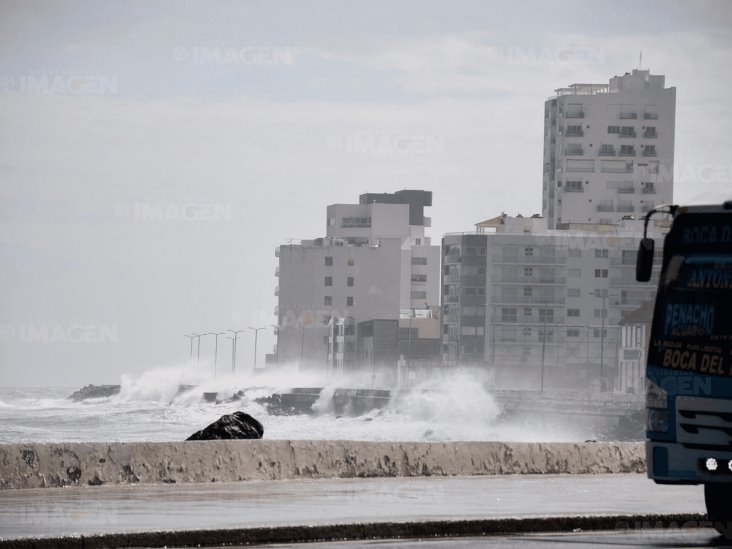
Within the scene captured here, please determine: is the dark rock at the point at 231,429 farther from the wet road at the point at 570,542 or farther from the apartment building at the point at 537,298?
the apartment building at the point at 537,298

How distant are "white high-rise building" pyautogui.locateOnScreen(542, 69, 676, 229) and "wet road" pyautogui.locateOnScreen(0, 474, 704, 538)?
555 feet

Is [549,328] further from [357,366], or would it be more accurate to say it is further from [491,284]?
[357,366]

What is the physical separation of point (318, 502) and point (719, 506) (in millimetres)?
3617

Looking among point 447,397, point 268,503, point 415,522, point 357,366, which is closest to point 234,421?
point 268,503

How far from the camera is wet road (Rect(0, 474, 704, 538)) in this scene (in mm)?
12070

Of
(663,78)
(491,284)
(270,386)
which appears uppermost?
(663,78)

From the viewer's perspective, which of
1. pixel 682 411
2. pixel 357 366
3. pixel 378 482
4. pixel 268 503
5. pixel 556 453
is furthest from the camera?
pixel 357 366

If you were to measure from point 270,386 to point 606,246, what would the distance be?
153 feet

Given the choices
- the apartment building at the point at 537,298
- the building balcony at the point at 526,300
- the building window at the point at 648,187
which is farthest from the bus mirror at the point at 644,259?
the building window at the point at 648,187

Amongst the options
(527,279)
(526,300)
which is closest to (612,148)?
(527,279)

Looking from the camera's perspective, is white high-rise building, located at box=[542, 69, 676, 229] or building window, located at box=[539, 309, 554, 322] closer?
building window, located at box=[539, 309, 554, 322]

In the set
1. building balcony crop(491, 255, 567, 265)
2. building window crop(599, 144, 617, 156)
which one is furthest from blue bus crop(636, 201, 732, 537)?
building window crop(599, 144, 617, 156)

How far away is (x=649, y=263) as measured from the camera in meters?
13.5

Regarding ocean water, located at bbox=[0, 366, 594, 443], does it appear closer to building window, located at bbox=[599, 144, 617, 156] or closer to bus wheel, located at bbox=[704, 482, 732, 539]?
building window, located at bbox=[599, 144, 617, 156]
